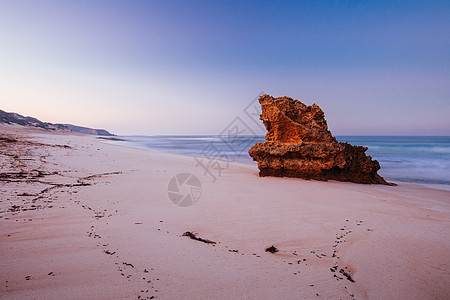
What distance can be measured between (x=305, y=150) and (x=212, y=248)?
573 cm

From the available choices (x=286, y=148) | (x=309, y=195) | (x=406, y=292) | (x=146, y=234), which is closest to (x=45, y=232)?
(x=146, y=234)

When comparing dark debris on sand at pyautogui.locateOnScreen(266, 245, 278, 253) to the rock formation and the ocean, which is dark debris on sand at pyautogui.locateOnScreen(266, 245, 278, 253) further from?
the ocean

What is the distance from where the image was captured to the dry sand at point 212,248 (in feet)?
Result: 5.61

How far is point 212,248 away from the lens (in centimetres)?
240

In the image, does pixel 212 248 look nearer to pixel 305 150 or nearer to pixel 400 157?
pixel 305 150

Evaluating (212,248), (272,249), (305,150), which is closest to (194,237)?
(212,248)

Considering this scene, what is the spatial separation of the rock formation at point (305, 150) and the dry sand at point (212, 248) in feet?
9.52

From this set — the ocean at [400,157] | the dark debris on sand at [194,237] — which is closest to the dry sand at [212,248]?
the dark debris on sand at [194,237]

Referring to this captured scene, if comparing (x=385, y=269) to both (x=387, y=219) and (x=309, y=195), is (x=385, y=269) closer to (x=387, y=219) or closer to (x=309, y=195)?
(x=387, y=219)

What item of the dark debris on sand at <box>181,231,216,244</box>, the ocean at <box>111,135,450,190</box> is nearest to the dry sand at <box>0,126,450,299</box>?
the dark debris on sand at <box>181,231,216,244</box>

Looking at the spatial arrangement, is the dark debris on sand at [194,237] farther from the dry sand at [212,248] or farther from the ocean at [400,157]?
the ocean at [400,157]

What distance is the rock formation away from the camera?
719cm

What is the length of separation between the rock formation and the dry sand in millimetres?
2901

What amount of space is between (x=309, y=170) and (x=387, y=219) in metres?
3.78
